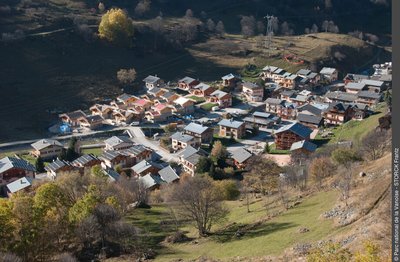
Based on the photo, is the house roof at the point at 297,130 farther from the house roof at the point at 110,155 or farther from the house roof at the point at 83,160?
the house roof at the point at 83,160

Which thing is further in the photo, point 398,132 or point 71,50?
point 71,50

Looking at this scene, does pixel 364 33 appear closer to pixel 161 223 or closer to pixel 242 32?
pixel 242 32

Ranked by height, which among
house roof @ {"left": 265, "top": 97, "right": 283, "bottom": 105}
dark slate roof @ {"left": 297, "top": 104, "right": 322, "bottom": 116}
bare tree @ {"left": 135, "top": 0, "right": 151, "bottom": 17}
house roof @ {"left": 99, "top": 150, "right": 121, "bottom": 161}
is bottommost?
house roof @ {"left": 99, "top": 150, "right": 121, "bottom": 161}

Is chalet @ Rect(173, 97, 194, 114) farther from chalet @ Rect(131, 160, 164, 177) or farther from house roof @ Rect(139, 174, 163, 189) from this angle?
house roof @ Rect(139, 174, 163, 189)

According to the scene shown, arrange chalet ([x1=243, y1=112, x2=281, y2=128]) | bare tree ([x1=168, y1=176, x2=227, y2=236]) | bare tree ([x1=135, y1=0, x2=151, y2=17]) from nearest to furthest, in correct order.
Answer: bare tree ([x1=168, y1=176, x2=227, y2=236]) → chalet ([x1=243, y1=112, x2=281, y2=128]) → bare tree ([x1=135, y1=0, x2=151, y2=17])

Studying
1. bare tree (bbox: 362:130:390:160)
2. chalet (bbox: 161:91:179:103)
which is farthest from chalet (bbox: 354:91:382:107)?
bare tree (bbox: 362:130:390:160)

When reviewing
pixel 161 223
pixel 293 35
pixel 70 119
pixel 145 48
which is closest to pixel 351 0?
pixel 293 35

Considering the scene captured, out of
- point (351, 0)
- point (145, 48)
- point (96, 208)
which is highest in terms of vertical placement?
point (351, 0)
